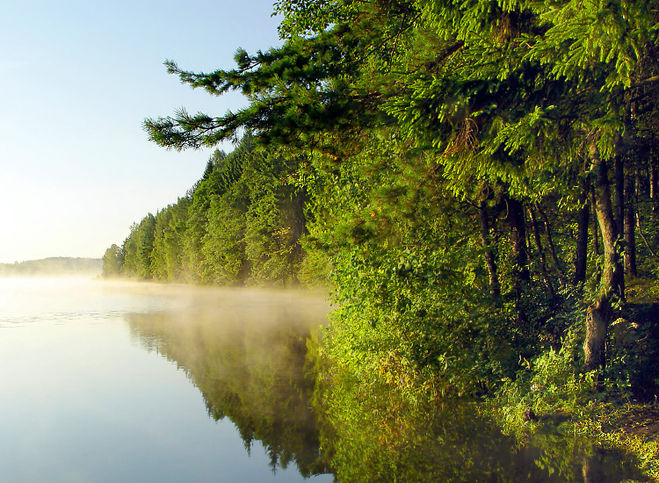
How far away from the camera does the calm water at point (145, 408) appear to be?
818cm

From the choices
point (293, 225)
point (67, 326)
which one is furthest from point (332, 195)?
point (293, 225)

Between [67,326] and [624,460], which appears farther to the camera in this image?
[67,326]

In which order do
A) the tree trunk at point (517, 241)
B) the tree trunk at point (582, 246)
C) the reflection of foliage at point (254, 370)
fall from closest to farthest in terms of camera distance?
1. the reflection of foliage at point (254, 370)
2. the tree trunk at point (582, 246)
3. the tree trunk at point (517, 241)

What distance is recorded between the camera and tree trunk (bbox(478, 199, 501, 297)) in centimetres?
1030

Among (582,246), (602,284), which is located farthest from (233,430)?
(582,246)

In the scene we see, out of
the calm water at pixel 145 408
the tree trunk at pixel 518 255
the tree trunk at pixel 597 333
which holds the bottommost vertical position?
the calm water at pixel 145 408

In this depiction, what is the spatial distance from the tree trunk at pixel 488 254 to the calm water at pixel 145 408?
4.75 m

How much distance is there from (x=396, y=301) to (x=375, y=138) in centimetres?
341

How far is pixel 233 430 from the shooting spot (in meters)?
9.72

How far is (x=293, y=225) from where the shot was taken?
38375 mm

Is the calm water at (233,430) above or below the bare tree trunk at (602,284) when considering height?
below

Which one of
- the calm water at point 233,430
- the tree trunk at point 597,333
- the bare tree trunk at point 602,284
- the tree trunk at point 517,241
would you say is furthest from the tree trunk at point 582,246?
the calm water at point 233,430

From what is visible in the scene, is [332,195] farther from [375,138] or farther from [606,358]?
[606,358]

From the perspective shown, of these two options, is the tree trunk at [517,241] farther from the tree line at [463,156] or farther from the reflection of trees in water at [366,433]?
the reflection of trees in water at [366,433]
